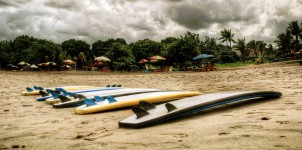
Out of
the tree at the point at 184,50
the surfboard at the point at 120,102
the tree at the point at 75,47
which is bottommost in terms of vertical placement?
the surfboard at the point at 120,102

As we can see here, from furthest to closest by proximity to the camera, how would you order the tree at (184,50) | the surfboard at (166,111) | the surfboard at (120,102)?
1. the tree at (184,50)
2. the surfboard at (120,102)
3. the surfboard at (166,111)

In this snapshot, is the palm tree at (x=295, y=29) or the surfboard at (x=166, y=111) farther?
the palm tree at (x=295, y=29)

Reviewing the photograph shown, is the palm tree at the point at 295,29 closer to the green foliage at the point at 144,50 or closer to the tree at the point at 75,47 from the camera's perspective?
the green foliage at the point at 144,50

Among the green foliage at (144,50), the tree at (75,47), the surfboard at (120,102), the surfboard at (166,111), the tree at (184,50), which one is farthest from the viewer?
the tree at (75,47)

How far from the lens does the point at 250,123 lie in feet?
8.01

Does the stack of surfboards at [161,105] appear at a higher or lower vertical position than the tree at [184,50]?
lower

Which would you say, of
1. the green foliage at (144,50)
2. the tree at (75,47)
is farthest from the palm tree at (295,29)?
the tree at (75,47)

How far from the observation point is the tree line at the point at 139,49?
101 ft

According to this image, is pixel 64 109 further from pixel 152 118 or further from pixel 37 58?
pixel 37 58

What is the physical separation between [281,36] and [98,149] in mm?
67334

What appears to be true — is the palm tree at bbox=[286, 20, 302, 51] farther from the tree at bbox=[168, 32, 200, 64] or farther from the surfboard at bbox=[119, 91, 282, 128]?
the surfboard at bbox=[119, 91, 282, 128]

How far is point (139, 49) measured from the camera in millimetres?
51844

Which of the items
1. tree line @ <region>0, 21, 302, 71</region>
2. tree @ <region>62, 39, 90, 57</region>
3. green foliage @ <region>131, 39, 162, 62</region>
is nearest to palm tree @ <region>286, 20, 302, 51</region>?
tree line @ <region>0, 21, 302, 71</region>

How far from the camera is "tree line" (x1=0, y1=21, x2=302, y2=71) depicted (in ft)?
101
